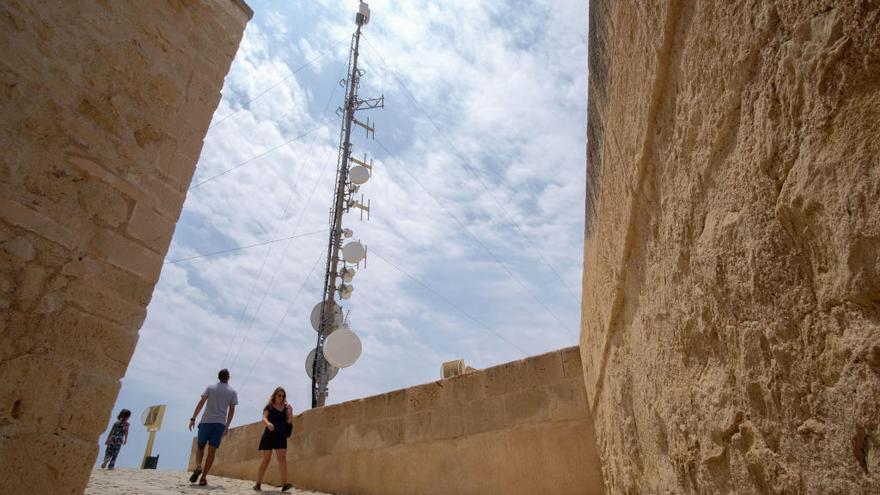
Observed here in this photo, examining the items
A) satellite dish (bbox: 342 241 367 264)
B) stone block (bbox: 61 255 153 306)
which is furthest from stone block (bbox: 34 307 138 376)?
satellite dish (bbox: 342 241 367 264)

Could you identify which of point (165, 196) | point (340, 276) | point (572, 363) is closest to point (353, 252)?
point (340, 276)

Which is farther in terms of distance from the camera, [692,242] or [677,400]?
[677,400]

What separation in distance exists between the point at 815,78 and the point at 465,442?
16.2 feet

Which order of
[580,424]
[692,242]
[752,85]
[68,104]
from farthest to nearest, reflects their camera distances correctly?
1. [580,424]
2. [68,104]
3. [692,242]
4. [752,85]

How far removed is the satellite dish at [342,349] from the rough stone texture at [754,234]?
8.47m

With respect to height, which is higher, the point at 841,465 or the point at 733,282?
the point at 733,282

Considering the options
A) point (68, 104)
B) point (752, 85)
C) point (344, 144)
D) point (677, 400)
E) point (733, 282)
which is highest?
point (344, 144)

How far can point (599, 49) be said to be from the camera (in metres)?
2.62

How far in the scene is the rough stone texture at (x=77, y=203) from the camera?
2420 millimetres

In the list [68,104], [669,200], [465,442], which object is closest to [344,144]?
[465,442]

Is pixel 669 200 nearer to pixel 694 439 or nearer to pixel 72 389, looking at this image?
pixel 694 439

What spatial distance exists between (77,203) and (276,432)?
4408mm

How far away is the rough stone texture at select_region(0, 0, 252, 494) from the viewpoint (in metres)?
2.42

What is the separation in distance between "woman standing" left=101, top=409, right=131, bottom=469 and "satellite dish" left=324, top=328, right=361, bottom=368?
3.37 m
